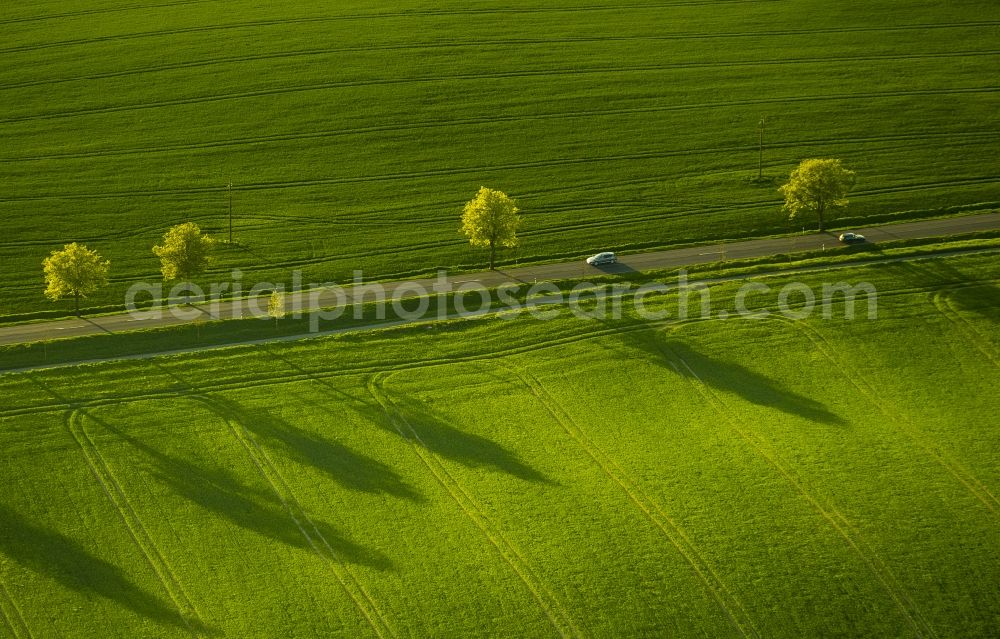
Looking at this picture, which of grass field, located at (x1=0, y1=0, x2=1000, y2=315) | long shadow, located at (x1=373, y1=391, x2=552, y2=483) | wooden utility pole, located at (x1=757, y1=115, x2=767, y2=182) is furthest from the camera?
wooden utility pole, located at (x1=757, y1=115, x2=767, y2=182)

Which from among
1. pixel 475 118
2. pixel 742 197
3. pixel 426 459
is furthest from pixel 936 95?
pixel 426 459

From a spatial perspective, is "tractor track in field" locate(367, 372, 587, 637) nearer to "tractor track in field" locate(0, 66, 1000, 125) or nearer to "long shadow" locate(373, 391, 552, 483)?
"long shadow" locate(373, 391, 552, 483)

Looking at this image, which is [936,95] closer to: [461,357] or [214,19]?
[461,357]

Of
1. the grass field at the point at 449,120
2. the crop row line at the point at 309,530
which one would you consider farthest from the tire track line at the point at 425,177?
the crop row line at the point at 309,530

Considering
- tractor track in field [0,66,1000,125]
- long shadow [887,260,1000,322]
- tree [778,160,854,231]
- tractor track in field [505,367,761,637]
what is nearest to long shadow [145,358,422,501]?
tractor track in field [505,367,761,637]

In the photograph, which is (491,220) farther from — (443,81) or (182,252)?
(443,81)

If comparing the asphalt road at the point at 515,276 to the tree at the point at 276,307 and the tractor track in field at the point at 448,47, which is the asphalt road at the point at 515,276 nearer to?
the tree at the point at 276,307

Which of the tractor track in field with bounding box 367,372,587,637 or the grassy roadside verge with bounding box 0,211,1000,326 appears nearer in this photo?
the tractor track in field with bounding box 367,372,587,637

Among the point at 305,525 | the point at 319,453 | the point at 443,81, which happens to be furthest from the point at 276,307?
the point at 443,81

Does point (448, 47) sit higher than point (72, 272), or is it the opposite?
point (448, 47)
